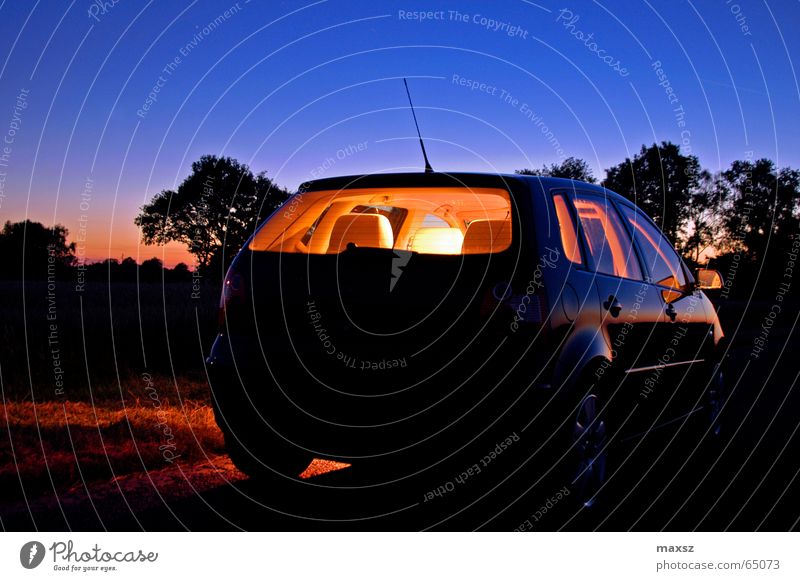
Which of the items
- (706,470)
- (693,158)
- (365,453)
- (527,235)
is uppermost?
(693,158)

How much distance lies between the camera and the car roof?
4.80 metres

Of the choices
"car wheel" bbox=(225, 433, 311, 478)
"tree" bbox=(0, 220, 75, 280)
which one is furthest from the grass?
"tree" bbox=(0, 220, 75, 280)

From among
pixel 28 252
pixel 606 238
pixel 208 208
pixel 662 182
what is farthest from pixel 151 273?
pixel 606 238

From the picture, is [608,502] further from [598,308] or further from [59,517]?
[59,517]

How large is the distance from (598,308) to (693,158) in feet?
167

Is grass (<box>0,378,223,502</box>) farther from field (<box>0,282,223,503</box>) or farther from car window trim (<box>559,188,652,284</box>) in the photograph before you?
car window trim (<box>559,188,652,284</box>)

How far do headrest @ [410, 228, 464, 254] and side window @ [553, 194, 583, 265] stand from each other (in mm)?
1056

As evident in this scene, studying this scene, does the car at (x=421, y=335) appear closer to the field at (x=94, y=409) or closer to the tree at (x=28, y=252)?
the field at (x=94, y=409)

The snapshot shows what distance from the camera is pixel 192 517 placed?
4.81 meters

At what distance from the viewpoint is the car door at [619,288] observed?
5.29 metres

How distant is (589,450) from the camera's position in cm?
511

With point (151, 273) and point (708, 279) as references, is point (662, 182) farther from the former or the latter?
point (708, 279)

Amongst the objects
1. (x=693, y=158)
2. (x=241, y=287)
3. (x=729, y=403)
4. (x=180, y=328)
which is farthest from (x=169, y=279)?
(x=241, y=287)

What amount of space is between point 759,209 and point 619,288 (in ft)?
147
